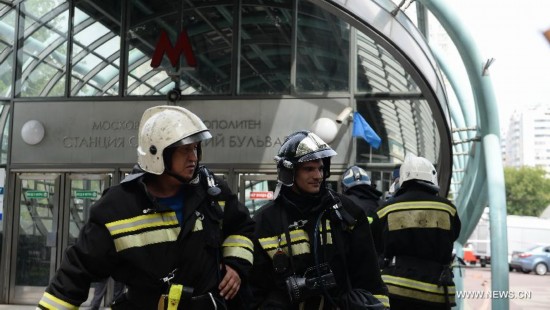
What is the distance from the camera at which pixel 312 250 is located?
371cm

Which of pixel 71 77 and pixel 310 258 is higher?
pixel 71 77

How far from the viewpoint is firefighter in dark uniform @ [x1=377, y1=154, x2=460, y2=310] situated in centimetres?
536

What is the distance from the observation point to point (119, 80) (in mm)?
13469

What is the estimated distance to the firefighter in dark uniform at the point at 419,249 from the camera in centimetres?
536

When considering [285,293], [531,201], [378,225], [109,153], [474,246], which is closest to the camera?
[285,293]

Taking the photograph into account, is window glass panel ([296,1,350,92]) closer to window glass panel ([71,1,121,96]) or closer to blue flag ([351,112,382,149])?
blue flag ([351,112,382,149])

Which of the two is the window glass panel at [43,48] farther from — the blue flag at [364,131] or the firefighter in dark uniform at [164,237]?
the firefighter in dark uniform at [164,237]

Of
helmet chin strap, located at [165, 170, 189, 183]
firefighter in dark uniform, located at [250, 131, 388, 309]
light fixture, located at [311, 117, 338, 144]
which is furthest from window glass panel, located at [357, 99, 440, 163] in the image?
helmet chin strap, located at [165, 170, 189, 183]

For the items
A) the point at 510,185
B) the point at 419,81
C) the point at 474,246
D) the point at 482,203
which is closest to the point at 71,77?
the point at 419,81

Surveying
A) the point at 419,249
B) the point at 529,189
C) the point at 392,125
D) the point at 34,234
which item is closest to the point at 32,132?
the point at 34,234

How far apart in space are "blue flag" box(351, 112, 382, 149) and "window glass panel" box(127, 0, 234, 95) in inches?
96.3

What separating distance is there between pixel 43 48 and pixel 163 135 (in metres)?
11.4

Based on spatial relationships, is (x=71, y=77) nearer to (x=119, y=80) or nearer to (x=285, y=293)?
(x=119, y=80)

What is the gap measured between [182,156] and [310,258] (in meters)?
0.90
